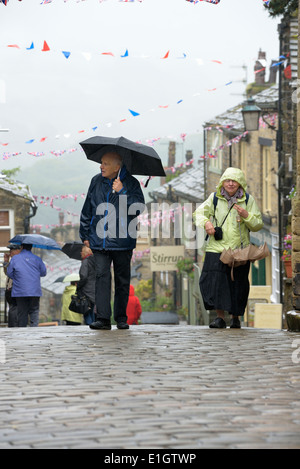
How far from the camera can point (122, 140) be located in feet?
28.7

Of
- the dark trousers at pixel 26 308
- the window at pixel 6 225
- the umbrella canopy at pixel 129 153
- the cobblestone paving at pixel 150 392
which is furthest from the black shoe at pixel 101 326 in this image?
the window at pixel 6 225

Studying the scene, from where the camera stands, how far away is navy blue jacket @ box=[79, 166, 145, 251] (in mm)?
8547

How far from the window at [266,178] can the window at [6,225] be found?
10863 millimetres

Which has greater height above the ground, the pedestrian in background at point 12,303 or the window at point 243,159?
the window at point 243,159

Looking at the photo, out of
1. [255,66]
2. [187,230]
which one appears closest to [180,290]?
[187,230]

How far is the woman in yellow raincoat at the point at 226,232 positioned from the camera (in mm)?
8797

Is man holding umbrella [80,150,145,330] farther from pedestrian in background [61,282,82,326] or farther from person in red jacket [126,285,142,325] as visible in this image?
pedestrian in background [61,282,82,326]

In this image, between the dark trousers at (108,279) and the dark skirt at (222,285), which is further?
the dark skirt at (222,285)

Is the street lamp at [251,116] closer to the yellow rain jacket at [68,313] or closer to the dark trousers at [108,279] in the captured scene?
the yellow rain jacket at [68,313]

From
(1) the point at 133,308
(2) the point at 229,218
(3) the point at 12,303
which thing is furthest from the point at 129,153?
(3) the point at 12,303

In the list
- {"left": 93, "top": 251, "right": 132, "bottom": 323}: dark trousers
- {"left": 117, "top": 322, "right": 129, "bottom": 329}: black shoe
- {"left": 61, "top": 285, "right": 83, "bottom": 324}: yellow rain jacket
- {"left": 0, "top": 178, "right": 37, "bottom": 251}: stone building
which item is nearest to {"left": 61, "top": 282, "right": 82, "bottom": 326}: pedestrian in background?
{"left": 61, "top": 285, "right": 83, "bottom": 324}: yellow rain jacket

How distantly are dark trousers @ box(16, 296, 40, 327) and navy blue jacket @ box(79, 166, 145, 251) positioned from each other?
13.0 ft

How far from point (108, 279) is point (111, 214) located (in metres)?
0.63
